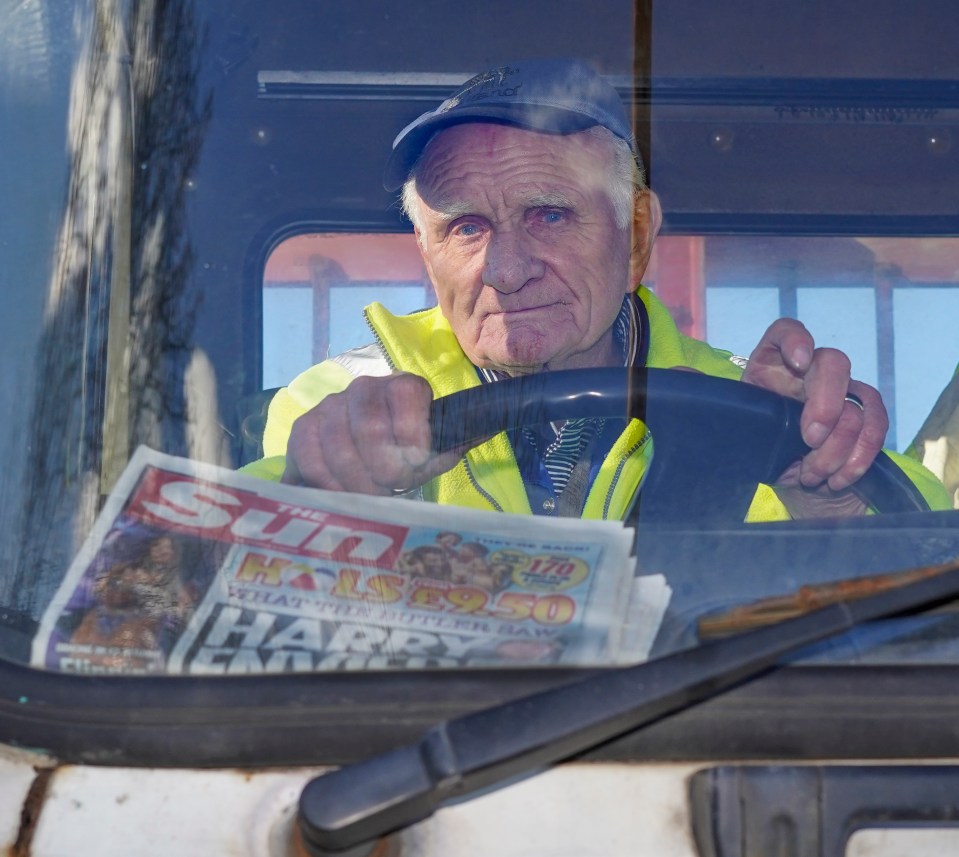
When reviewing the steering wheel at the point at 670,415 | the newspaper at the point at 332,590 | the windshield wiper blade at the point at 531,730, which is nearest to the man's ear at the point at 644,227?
the steering wheel at the point at 670,415

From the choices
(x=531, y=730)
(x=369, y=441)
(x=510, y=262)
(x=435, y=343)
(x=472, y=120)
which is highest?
(x=472, y=120)

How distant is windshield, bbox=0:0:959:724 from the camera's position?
46.9 inches

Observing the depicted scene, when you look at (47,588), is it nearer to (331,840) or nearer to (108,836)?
(108,836)

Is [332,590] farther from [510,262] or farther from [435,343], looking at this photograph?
[510,262]

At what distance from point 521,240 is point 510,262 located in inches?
1.8

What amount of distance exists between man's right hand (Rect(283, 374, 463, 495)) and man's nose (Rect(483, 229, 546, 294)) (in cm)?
33

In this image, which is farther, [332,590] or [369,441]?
[369,441]

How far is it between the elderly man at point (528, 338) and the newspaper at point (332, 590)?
86 mm

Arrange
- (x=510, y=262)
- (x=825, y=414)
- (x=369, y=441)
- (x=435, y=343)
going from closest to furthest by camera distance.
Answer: (x=369, y=441) < (x=825, y=414) < (x=435, y=343) < (x=510, y=262)

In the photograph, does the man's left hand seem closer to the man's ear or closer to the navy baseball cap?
the man's ear

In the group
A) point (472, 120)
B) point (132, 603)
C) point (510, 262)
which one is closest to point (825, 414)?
point (510, 262)

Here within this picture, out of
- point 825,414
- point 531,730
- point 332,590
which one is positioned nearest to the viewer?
point 531,730

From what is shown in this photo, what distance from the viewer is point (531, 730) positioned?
102 cm

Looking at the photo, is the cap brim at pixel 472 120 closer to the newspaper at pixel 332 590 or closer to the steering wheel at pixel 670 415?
the steering wheel at pixel 670 415
